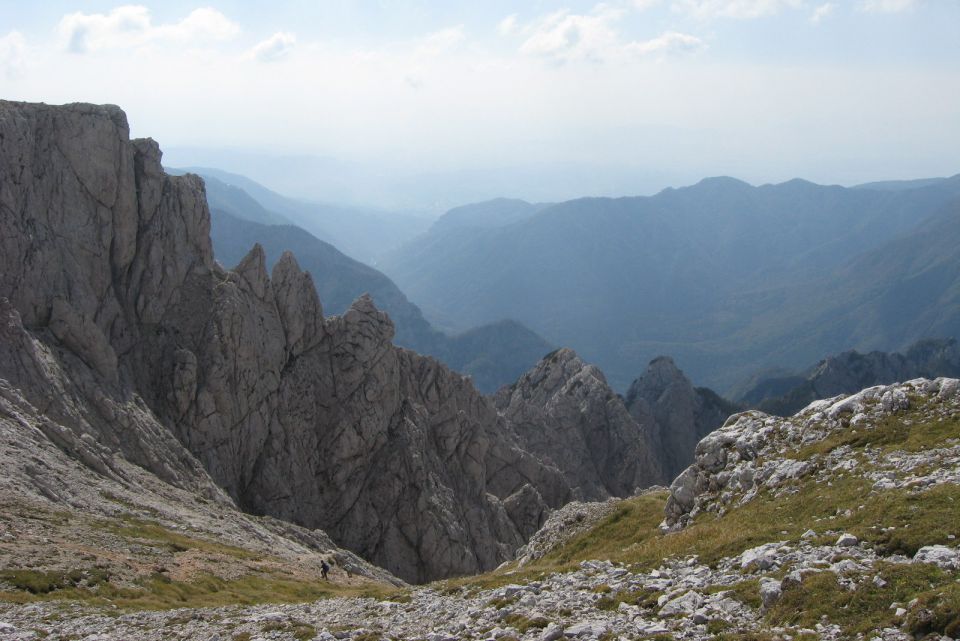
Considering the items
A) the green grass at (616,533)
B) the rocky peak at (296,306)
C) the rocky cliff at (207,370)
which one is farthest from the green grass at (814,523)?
the rocky peak at (296,306)

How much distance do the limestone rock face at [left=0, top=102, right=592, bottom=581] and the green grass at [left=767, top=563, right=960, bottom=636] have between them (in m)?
65.4

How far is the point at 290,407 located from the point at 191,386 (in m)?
18.3

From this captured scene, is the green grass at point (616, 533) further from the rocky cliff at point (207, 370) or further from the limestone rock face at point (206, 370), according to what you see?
the limestone rock face at point (206, 370)

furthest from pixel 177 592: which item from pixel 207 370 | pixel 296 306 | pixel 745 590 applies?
pixel 296 306

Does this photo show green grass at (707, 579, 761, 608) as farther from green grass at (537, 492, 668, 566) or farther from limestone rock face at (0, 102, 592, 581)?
limestone rock face at (0, 102, 592, 581)

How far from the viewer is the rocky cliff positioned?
84.8 m

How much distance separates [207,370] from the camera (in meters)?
102

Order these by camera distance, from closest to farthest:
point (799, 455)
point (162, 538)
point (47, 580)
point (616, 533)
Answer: point (47, 580)
point (799, 455)
point (616, 533)
point (162, 538)

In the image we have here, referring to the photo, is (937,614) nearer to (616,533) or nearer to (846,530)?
(846,530)

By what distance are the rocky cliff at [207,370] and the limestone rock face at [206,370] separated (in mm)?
218

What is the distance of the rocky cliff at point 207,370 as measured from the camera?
84.8m

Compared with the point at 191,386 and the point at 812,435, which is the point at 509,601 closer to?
the point at 812,435

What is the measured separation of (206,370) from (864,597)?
91508 mm

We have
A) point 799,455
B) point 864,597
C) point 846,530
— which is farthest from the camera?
point 799,455
